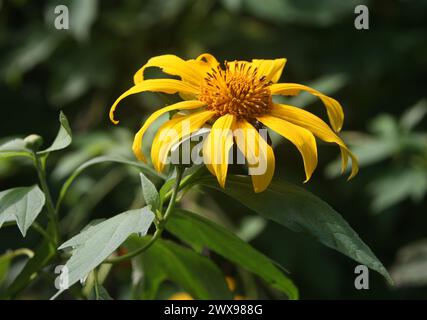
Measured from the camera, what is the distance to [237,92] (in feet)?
2.44

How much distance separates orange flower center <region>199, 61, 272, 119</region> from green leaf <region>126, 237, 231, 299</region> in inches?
6.1

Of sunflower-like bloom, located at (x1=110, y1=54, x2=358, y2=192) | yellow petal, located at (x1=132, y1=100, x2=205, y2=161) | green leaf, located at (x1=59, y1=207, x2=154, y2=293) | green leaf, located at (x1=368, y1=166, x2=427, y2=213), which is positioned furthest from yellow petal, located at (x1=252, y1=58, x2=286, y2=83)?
green leaf, located at (x1=368, y1=166, x2=427, y2=213)

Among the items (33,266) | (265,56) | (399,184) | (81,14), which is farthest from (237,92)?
(265,56)

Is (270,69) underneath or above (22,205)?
above

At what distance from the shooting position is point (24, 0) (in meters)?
2.12

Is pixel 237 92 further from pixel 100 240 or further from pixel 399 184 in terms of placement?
pixel 399 184

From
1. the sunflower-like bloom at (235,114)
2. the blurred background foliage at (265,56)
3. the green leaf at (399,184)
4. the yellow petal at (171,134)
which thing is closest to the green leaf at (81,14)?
the blurred background foliage at (265,56)

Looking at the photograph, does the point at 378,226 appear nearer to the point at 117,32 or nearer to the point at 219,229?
the point at 117,32

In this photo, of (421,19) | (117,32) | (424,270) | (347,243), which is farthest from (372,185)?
(347,243)

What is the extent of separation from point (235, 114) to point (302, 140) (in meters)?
0.07

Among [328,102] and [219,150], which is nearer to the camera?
[219,150]

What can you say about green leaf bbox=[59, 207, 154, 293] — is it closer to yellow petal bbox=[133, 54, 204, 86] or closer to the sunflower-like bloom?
the sunflower-like bloom

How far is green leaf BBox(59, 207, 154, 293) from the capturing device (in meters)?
0.60

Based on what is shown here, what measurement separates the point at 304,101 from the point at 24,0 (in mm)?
1006
